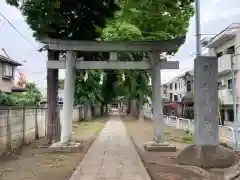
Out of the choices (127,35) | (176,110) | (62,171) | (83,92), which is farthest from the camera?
(176,110)

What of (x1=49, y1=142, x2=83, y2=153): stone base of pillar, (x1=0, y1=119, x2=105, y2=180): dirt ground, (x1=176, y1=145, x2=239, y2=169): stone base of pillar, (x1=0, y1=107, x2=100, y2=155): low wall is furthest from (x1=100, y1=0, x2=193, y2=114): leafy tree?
(x1=0, y1=107, x2=100, y2=155): low wall

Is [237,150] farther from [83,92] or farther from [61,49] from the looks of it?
[83,92]

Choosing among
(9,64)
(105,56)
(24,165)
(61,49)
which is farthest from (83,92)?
(24,165)

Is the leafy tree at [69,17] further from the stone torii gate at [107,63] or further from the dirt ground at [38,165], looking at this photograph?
the dirt ground at [38,165]

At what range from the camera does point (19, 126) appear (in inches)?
527

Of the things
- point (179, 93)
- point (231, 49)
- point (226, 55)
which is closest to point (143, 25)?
point (226, 55)

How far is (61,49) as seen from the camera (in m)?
13.4

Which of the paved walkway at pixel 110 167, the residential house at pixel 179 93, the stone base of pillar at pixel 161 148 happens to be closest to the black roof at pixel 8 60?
the paved walkway at pixel 110 167

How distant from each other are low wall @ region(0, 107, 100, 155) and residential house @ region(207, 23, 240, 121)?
17.4 meters

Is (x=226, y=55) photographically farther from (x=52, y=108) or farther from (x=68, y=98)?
(x=68, y=98)

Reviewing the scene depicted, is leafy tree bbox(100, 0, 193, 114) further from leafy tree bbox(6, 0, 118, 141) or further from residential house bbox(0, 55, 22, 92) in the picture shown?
residential house bbox(0, 55, 22, 92)

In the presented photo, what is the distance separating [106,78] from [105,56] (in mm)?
26519

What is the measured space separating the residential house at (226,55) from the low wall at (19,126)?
57.2 feet

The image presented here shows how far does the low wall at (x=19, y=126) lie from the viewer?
1138 centimetres
